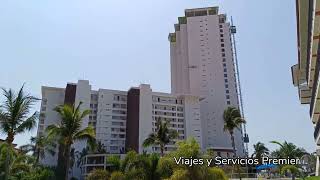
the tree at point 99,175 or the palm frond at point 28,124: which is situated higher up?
the palm frond at point 28,124

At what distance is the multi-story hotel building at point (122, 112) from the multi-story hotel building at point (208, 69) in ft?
25.3

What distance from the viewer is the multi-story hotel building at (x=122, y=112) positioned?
118000mm

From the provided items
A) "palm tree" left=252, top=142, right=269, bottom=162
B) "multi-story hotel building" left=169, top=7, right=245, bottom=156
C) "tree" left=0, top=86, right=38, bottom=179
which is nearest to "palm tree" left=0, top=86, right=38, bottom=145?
"tree" left=0, top=86, right=38, bottom=179

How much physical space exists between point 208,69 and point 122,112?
38.4 meters

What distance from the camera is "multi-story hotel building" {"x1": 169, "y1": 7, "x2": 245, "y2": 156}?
133 meters

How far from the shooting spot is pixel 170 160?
25.2 metres

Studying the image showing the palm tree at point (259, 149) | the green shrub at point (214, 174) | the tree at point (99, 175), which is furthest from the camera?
the palm tree at point (259, 149)

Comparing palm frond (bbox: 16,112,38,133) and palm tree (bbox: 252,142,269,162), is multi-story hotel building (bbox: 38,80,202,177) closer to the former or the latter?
palm tree (bbox: 252,142,269,162)

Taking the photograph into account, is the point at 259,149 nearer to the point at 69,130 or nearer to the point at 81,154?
the point at 81,154

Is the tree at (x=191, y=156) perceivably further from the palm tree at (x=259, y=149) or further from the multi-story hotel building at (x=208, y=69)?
the multi-story hotel building at (x=208, y=69)

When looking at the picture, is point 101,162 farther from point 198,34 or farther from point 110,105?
point 198,34

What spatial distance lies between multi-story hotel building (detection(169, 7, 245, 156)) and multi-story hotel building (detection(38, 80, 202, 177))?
7721 millimetres

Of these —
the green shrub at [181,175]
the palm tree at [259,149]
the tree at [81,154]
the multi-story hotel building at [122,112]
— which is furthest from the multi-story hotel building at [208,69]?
the green shrub at [181,175]

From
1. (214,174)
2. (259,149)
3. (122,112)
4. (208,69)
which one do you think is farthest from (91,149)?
(208,69)
